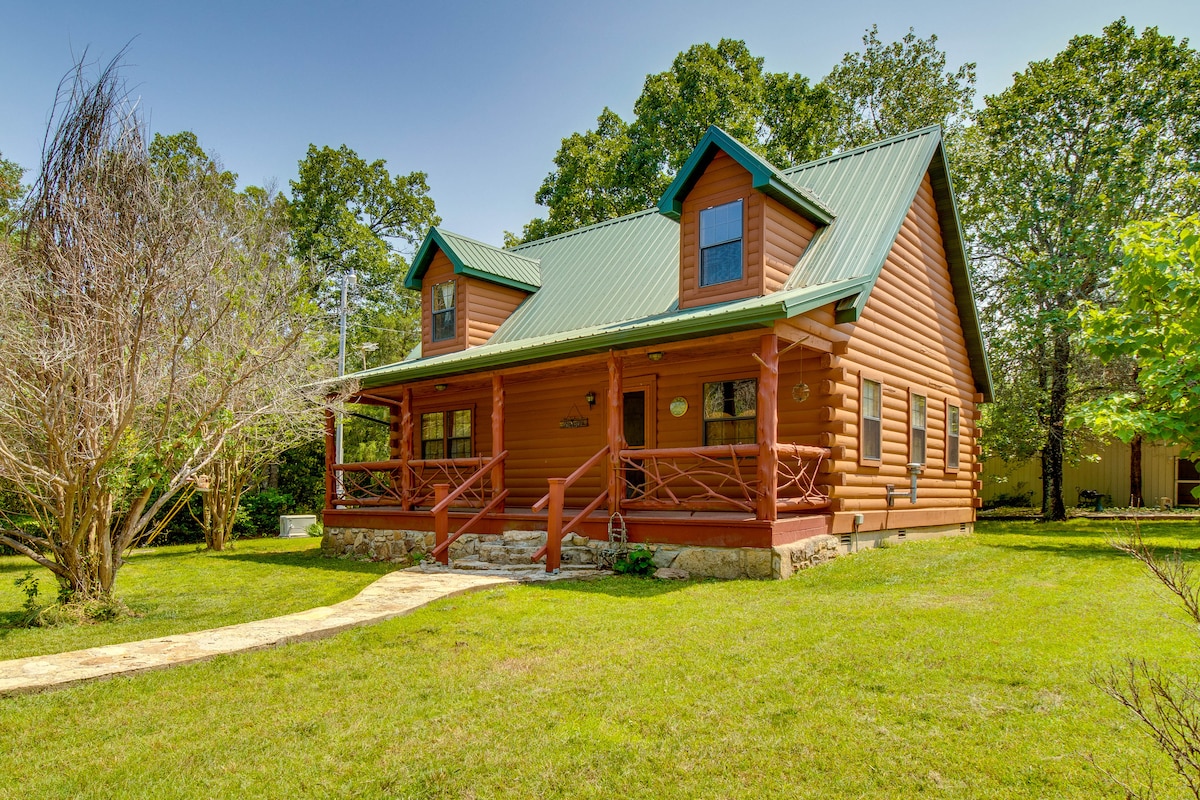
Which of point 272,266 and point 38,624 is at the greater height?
point 272,266

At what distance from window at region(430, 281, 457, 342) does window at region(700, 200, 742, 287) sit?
609cm

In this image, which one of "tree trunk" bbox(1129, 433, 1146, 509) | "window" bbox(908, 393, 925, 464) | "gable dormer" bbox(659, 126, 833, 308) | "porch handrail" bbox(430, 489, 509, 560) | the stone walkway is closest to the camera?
the stone walkway

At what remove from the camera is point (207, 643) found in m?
6.43

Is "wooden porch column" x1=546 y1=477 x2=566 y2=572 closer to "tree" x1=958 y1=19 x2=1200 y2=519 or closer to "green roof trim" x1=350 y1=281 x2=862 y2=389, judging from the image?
"green roof trim" x1=350 y1=281 x2=862 y2=389

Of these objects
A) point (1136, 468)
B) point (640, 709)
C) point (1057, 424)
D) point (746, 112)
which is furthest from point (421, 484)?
point (1136, 468)

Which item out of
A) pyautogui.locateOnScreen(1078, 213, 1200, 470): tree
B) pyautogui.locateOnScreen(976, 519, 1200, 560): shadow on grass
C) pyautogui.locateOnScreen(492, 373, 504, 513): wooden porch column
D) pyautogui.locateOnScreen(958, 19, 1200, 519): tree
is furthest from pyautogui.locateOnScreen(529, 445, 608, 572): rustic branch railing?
pyautogui.locateOnScreen(958, 19, 1200, 519): tree

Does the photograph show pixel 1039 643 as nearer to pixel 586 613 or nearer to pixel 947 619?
pixel 947 619

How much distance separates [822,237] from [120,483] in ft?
34.7

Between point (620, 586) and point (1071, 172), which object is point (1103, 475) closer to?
point (1071, 172)

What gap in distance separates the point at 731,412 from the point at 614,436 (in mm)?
2481

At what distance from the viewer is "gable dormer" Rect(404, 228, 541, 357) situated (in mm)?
16141

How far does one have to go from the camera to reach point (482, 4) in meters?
15.0

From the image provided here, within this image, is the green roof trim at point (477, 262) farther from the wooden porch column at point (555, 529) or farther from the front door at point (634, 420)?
the wooden porch column at point (555, 529)

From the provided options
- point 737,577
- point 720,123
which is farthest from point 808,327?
point 720,123
